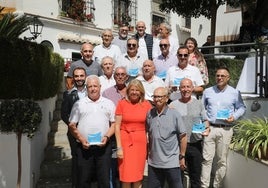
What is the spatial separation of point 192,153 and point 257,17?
3.47 m

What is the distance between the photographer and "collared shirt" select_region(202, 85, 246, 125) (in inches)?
231

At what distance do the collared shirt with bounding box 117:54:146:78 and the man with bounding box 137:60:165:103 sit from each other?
454 millimetres

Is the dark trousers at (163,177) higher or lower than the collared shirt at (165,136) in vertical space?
lower

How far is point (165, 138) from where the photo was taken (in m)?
4.96

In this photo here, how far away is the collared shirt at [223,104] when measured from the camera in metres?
5.87

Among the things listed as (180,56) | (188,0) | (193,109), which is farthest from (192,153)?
(188,0)

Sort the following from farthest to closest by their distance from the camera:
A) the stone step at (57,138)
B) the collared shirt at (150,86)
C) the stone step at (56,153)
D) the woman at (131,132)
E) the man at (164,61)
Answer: the stone step at (57,138) → the stone step at (56,153) → the man at (164,61) → the collared shirt at (150,86) → the woman at (131,132)

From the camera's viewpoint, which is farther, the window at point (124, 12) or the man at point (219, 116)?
the window at point (124, 12)

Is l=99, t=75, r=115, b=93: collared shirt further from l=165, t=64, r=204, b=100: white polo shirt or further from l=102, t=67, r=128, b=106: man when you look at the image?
l=165, t=64, r=204, b=100: white polo shirt

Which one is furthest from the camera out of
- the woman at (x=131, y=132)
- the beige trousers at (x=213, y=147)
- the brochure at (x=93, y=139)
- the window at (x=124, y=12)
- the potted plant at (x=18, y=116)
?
the window at (x=124, y=12)

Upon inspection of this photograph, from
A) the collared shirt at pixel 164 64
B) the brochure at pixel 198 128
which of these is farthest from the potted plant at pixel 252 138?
the collared shirt at pixel 164 64

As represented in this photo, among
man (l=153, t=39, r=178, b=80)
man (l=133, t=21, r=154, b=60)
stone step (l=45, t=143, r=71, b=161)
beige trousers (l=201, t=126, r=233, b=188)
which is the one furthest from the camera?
man (l=133, t=21, r=154, b=60)

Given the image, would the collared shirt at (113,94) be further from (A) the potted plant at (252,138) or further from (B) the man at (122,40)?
(B) the man at (122,40)

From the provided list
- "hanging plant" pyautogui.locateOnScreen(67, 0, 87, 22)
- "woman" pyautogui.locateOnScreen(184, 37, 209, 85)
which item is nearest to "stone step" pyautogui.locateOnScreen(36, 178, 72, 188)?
"woman" pyautogui.locateOnScreen(184, 37, 209, 85)
